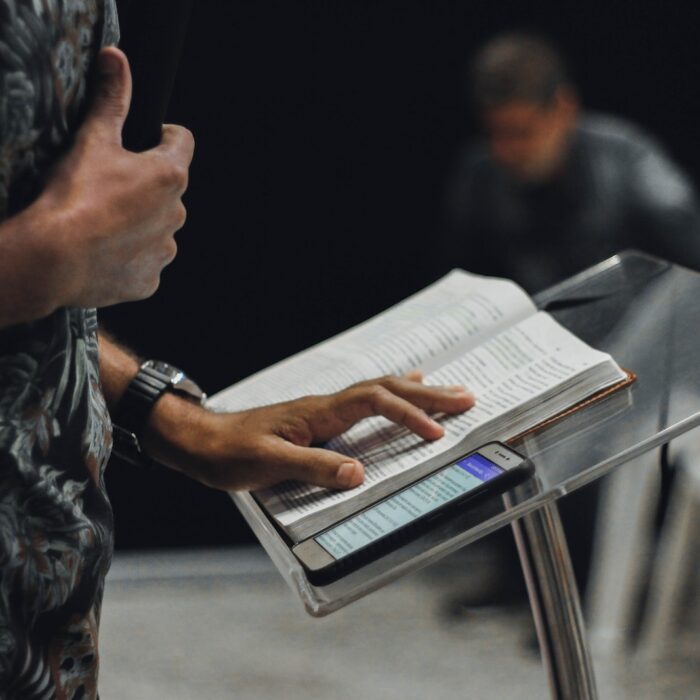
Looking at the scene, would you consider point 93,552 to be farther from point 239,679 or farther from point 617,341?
point 239,679

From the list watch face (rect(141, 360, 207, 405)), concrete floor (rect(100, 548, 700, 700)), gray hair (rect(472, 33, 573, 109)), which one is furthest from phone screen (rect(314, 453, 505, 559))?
gray hair (rect(472, 33, 573, 109))

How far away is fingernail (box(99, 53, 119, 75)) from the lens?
1.97 feet

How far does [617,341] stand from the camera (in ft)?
2.85

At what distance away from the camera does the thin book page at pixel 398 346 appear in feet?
3.01

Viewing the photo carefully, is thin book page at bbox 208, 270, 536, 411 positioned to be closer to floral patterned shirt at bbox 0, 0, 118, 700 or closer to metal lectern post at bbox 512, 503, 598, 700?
metal lectern post at bbox 512, 503, 598, 700

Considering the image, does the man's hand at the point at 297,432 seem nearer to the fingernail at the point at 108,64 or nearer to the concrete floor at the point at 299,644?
the fingernail at the point at 108,64

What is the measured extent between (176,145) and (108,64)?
7cm

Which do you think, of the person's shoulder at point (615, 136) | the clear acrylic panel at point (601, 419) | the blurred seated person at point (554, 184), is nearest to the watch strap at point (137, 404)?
the clear acrylic panel at point (601, 419)

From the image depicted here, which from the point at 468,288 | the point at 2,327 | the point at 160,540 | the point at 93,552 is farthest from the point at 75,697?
the point at 160,540

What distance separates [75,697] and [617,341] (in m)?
0.50

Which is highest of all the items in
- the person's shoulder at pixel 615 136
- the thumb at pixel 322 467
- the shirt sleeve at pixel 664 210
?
the thumb at pixel 322 467

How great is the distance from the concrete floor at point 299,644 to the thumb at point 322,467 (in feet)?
4.79

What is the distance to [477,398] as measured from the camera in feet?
2.69

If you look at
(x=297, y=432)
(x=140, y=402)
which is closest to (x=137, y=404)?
(x=140, y=402)
